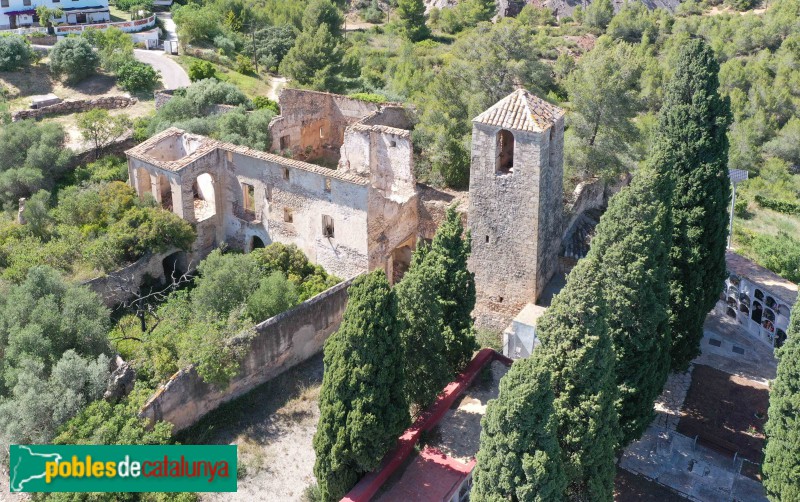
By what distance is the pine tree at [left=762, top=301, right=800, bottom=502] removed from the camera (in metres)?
15.7

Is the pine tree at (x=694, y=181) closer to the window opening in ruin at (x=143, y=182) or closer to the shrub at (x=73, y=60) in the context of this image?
the window opening in ruin at (x=143, y=182)

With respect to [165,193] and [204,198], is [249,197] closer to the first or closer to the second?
[204,198]

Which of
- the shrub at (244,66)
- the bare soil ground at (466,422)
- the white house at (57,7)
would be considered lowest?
the bare soil ground at (466,422)

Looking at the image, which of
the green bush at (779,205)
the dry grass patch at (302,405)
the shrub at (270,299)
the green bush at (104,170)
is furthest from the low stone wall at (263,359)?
the green bush at (779,205)

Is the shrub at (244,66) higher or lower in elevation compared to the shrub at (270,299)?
higher

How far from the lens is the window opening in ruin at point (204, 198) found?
29047mm

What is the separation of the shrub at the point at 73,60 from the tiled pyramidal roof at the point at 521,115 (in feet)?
95.9

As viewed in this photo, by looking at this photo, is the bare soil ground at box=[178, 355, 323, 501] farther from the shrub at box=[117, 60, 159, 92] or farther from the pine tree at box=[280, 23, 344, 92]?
the shrub at box=[117, 60, 159, 92]

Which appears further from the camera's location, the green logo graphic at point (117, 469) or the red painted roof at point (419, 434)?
the green logo graphic at point (117, 469)

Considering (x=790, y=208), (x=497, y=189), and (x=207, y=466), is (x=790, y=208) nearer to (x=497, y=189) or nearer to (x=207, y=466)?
(x=497, y=189)

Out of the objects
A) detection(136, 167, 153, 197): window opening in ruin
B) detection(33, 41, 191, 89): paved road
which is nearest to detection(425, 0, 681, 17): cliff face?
detection(33, 41, 191, 89): paved road

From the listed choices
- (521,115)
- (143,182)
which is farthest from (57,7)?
(521,115)

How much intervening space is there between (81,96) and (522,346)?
30535mm

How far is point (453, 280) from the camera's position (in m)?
20.2
